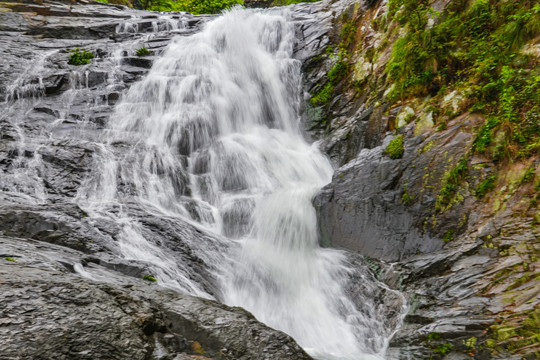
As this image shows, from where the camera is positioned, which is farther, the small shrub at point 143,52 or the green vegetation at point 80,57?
the small shrub at point 143,52

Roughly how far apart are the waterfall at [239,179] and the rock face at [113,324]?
1.66 metres

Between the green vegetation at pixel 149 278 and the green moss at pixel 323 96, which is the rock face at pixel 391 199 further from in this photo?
the green moss at pixel 323 96

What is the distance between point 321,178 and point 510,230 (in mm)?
4835

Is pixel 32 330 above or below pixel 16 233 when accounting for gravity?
above

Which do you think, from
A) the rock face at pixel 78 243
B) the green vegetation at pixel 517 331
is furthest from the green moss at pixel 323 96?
the green vegetation at pixel 517 331

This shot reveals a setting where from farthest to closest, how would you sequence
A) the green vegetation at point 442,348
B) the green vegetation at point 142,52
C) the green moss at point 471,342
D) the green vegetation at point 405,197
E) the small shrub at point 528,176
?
1. the green vegetation at point 142,52
2. the green vegetation at point 405,197
3. the small shrub at point 528,176
4. the green vegetation at point 442,348
5. the green moss at point 471,342

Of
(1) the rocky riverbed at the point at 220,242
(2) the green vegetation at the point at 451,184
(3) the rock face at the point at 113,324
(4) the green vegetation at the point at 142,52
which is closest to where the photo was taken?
(3) the rock face at the point at 113,324

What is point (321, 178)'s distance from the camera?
31.1ft

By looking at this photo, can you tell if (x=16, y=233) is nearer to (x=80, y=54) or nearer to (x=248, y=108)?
(x=248, y=108)

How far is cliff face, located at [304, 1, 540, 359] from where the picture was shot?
15.6ft

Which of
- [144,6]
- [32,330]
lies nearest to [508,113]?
[32,330]

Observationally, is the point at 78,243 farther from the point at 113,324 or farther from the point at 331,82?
the point at 331,82

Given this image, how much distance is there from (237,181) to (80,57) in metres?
8.92

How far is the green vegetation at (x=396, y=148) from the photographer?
23.8ft
